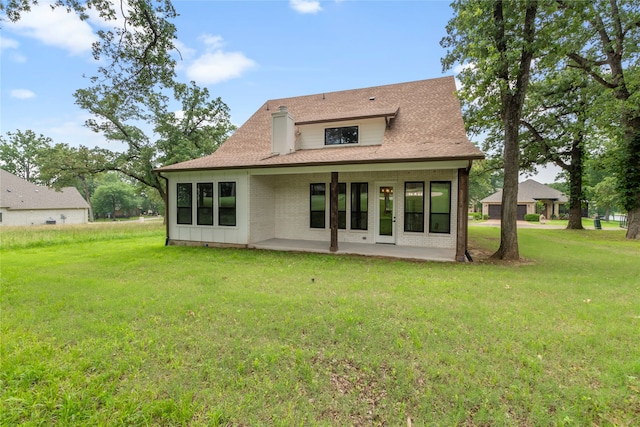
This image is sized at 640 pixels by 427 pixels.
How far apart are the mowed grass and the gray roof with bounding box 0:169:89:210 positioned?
3244 centimetres

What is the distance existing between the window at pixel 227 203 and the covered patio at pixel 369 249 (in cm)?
131

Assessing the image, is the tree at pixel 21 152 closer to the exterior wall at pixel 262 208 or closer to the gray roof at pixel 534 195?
the exterior wall at pixel 262 208

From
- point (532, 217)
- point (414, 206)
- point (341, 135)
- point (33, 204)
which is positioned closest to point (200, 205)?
point (341, 135)

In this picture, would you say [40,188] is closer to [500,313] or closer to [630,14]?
[500,313]

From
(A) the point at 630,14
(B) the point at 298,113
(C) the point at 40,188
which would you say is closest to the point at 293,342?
(B) the point at 298,113

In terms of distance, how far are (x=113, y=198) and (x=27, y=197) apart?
30.5m

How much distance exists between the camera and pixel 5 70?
7.41 metres

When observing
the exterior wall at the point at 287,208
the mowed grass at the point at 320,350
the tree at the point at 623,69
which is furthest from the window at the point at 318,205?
the tree at the point at 623,69

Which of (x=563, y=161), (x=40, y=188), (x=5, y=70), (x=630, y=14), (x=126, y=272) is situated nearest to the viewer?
(x=126, y=272)

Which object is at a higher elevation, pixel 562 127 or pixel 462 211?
pixel 562 127

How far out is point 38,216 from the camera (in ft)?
102

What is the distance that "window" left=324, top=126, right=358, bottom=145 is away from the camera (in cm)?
1124

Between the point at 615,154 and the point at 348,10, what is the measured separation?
14.4 metres

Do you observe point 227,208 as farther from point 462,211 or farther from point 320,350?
point 320,350
